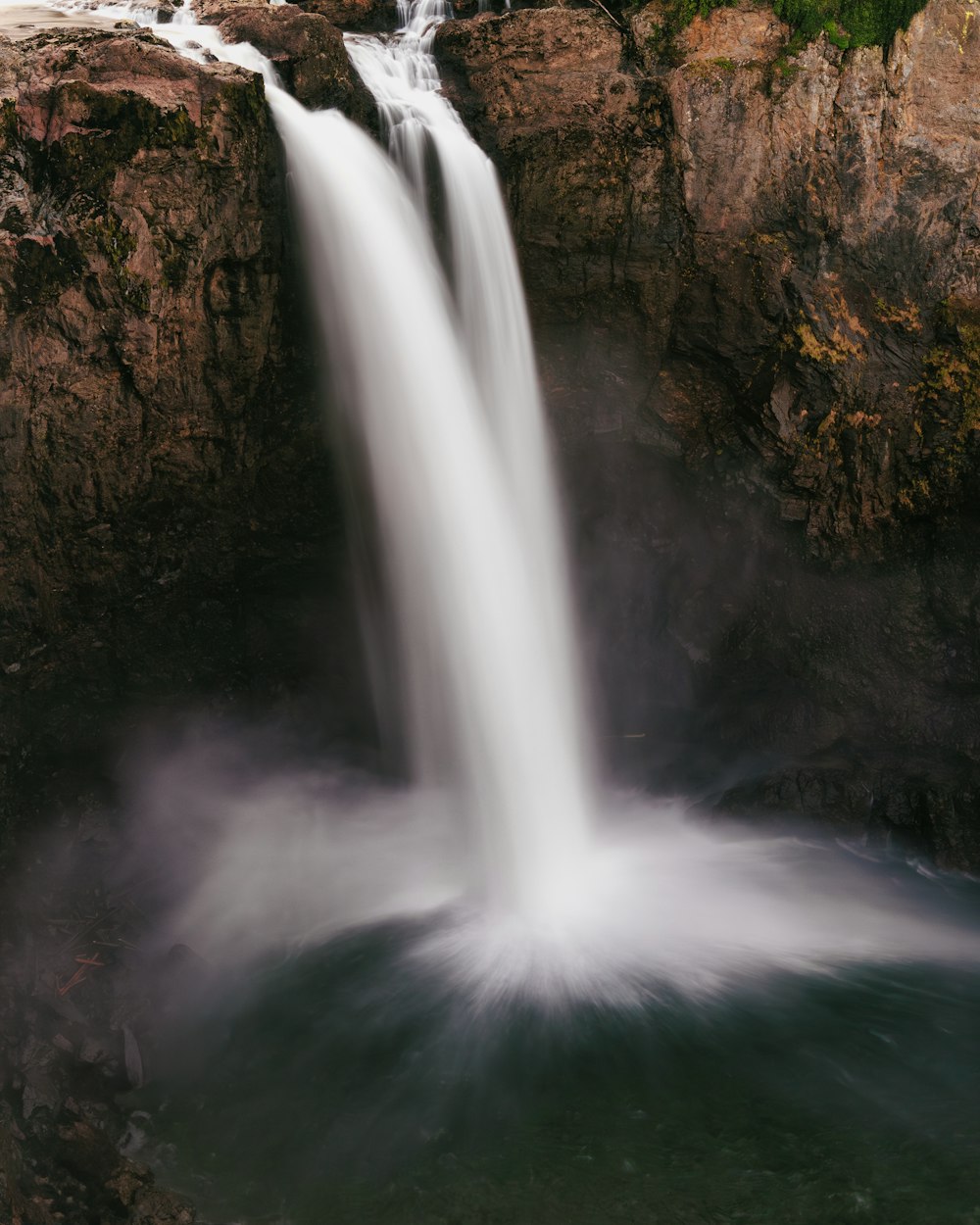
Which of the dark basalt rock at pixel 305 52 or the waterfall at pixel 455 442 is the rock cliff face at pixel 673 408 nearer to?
the dark basalt rock at pixel 305 52

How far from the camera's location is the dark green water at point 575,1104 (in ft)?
22.4

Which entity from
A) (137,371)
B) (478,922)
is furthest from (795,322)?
(478,922)

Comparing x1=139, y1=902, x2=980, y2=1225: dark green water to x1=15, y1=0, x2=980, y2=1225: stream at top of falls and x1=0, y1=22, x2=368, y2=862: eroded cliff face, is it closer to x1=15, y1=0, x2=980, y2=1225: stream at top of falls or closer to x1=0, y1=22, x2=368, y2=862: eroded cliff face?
x1=15, y1=0, x2=980, y2=1225: stream at top of falls

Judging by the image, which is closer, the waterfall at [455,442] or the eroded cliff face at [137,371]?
the eroded cliff face at [137,371]

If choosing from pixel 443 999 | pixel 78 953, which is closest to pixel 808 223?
pixel 443 999

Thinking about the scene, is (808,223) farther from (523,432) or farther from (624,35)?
(523,432)

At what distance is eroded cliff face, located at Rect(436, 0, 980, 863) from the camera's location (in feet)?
35.0

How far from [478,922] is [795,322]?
6.47 meters

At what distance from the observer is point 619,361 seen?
1135 centimetres

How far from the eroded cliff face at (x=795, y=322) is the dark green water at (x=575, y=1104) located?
3.17m

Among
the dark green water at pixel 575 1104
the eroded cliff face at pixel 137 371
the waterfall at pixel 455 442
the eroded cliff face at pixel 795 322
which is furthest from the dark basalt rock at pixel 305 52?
the dark green water at pixel 575 1104

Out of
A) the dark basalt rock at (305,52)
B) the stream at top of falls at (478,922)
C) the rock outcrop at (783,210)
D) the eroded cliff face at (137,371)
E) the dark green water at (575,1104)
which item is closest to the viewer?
the dark green water at (575,1104)

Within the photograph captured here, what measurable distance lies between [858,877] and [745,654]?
256 centimetres

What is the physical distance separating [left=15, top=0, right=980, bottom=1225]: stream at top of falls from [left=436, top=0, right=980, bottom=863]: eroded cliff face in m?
0.71
